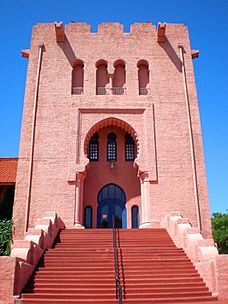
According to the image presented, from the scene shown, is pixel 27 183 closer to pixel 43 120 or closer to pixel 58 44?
pixel 43 120

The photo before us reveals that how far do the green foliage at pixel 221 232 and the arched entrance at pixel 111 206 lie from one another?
22.2 m

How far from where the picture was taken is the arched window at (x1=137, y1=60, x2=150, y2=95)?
65.0 ft

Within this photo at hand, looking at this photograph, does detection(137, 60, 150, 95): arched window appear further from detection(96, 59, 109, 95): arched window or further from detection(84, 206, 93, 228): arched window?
detection(84, 206, 93, 228): arched window

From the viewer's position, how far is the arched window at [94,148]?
1953 cm

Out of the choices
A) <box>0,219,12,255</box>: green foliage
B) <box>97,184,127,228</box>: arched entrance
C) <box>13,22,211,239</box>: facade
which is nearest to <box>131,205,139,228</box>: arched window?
<box>13,22,211,239</box>: facade

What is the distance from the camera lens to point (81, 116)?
18375 mm

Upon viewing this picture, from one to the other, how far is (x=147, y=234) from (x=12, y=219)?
6.81 m

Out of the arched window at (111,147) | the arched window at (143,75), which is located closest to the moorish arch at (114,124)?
the arched window at (111,147)

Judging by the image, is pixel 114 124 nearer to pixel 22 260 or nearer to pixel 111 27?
pixel 111 27

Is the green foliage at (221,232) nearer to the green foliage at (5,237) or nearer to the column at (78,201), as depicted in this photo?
the column at (78,201)

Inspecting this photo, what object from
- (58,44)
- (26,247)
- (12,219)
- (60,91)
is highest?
(58,44)

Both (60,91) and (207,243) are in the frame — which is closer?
(207,243)

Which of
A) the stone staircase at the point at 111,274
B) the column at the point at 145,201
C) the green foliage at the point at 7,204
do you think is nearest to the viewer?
the stone staircase at the point at 111,274

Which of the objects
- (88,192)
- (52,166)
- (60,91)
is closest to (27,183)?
(52,166)
